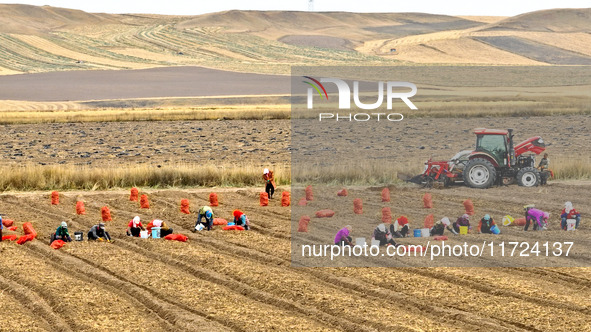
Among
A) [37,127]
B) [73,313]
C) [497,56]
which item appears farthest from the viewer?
[497,56]

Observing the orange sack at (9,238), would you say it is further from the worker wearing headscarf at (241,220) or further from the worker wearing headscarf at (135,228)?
the worker wearing headscarf at (241,220)

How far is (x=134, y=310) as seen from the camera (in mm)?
Result: 10508

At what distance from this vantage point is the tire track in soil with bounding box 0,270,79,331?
32.6ft

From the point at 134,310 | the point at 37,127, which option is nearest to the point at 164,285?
the point at 134,310

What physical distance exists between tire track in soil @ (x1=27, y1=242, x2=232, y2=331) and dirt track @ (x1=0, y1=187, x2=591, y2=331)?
0.05 feet

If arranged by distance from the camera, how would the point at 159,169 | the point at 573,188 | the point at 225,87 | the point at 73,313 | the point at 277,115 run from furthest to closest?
the point at 225,87
the point at 277,115
the point at 159,169
the point at 573,188
the point at 73,313

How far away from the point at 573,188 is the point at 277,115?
1048 inches

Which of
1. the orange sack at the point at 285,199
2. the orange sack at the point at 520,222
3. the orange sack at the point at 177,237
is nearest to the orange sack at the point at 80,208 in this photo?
the orange sack at the point at 177,237

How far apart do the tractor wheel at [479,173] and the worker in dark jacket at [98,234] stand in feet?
24.3

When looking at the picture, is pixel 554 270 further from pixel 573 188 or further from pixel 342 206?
pixel 573 188

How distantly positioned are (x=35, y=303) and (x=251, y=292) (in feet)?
9.17

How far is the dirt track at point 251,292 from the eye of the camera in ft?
32.6

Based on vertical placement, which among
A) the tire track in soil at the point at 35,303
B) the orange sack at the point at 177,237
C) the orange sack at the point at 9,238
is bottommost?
the tire track in soil at the point at 35,303

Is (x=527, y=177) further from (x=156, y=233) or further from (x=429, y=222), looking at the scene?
(x=156, y=233)
